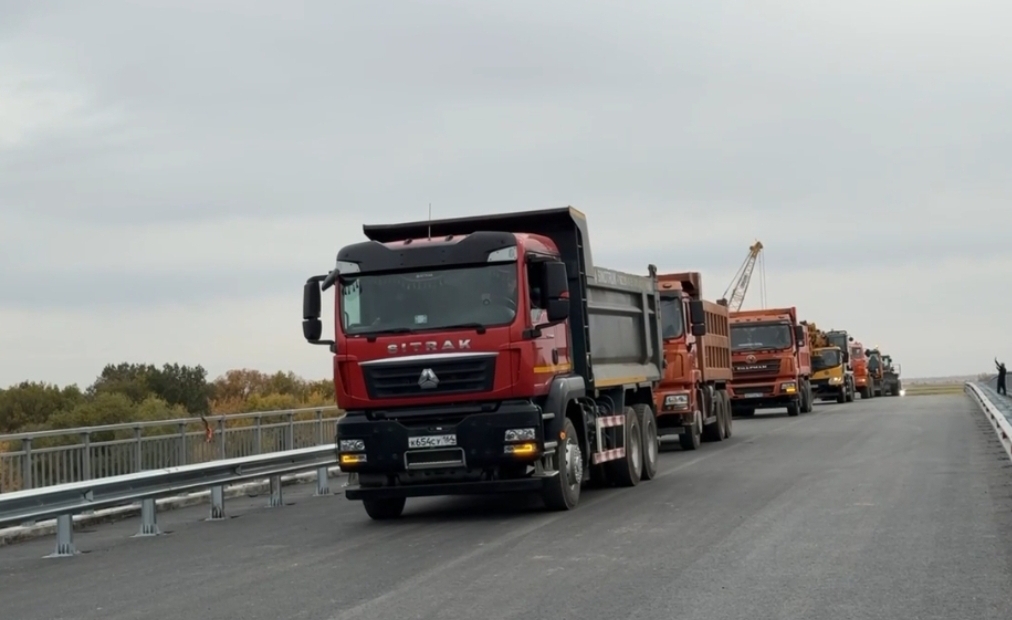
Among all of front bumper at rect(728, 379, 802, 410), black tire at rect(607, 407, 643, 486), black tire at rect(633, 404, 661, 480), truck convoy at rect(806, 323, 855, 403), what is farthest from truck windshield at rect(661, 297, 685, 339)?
truck convoy at rect(806, 323, 855, 403)

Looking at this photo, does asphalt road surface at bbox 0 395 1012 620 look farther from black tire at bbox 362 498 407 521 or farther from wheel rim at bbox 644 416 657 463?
wheel rim at bbox 644 416 657 463

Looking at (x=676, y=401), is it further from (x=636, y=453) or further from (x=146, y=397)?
(x=146, y=397)

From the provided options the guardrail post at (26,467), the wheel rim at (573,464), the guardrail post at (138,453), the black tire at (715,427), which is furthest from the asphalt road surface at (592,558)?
the black tire at (715,427)

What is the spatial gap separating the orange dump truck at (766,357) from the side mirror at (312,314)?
24939 mm

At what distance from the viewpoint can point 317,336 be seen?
49.2ft

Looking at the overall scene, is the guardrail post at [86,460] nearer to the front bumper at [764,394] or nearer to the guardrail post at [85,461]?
the guardrail post at [85,461]

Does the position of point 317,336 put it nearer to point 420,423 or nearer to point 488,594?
point 420,423

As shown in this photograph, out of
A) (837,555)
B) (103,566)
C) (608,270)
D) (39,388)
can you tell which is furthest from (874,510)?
(39,388)

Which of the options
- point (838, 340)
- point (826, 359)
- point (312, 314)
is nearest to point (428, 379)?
point (312, 314)

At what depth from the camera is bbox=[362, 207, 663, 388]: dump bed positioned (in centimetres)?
1630

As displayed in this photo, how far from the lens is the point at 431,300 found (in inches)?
581

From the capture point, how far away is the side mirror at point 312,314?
15.0 m

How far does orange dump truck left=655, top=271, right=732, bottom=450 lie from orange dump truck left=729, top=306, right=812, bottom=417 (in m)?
9.98

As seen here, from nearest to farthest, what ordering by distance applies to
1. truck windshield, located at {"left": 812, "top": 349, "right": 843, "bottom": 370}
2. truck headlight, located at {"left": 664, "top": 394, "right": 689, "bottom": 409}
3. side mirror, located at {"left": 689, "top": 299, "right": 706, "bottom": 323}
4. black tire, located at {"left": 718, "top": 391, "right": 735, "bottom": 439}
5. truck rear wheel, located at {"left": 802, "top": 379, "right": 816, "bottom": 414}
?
truck headlight, located at {"left": 664, "top": 394, "right": 689, "bottom": 409} < side mirror, located at {"left": 689, "top": 299, "right": 706, "bottom": 323} < black tire, located at {"left": 718, "top": 391, "right": 735, "bottom": 439} < truck rear wheel, located at {"left": 802, "top": 379, "right": 816, "bottom": 414} < truck windshield, located at {"left": 812, "top": 349, "right": 843, "bottom": 370}
